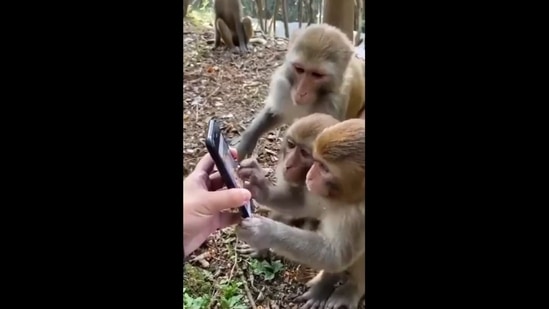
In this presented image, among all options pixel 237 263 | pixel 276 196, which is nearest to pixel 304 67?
pixel 276 196

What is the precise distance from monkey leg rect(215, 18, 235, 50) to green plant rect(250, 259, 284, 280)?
0.53 meters

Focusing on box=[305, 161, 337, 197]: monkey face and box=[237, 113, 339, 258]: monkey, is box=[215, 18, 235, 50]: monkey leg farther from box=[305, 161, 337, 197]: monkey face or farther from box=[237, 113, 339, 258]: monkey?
box=[305, 161, 337, 197]: monkey face

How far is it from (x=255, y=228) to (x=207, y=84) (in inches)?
14.5

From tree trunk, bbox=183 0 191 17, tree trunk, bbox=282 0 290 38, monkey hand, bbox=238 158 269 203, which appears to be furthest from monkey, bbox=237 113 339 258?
tree trunk, bbox=183 0 191 17

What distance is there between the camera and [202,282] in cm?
172

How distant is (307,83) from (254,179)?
10.8 inches

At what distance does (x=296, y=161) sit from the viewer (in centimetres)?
179

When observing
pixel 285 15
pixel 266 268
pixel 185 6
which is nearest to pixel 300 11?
pixel 285 15

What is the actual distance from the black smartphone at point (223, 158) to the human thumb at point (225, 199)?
22mm

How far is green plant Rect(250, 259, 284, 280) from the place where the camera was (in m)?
1.77

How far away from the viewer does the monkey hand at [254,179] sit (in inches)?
71.2

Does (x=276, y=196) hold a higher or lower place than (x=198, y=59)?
lower

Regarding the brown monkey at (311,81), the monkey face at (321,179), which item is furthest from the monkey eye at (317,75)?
the monkey face at (321,179)
